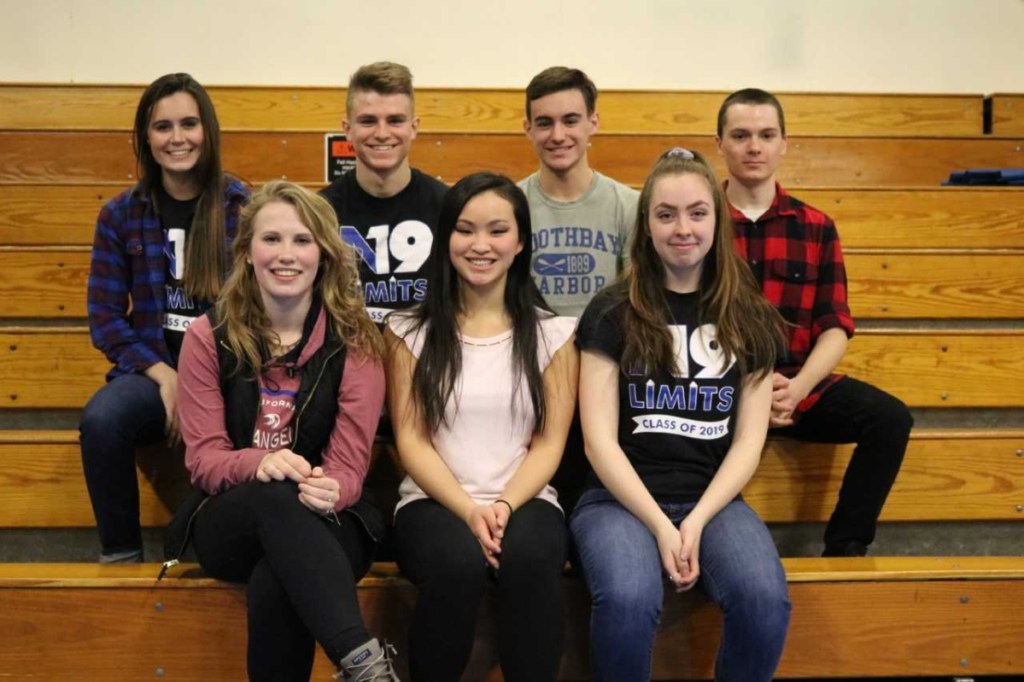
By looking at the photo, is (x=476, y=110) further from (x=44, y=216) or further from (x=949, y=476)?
(x=949, y=476)

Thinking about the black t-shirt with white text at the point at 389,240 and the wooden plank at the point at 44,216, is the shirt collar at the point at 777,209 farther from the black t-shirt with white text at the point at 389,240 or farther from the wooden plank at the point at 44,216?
the wooden plank at the point at 44,216

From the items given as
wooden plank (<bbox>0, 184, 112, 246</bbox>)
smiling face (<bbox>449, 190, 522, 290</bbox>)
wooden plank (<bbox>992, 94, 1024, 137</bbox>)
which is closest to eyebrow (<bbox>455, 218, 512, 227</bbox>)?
smiling face (<bbox>449, 190, 522, 290</bbox>)

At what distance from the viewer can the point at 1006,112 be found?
3074 millimetres

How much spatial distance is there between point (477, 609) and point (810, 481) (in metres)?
0.65

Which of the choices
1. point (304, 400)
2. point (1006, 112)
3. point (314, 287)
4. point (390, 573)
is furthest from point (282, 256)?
point (1006, 112)

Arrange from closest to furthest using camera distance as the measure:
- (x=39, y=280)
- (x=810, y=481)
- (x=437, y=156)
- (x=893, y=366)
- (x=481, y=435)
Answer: (x=481, y=435) → (x=810, y=481) → (x=893, y=366) → (x=39, y=280) → (x=437, y=156)

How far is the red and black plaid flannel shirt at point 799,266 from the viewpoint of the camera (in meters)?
1.69

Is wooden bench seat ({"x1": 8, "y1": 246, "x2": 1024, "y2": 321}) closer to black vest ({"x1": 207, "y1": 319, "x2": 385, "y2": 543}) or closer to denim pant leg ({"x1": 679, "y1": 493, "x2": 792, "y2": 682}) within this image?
denim pant leg ({"x1": 679, "y1": 493, "x2": 792, "y2": 682})

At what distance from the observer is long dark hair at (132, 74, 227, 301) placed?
162 cm

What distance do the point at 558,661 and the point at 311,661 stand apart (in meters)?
0.31

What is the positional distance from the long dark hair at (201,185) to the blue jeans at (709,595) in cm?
76

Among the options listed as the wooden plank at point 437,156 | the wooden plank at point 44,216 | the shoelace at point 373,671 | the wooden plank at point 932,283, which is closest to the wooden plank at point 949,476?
the wooden plank at point 932,283

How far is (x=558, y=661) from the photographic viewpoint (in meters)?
1.23

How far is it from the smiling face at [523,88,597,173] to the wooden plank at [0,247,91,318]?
98 cm
